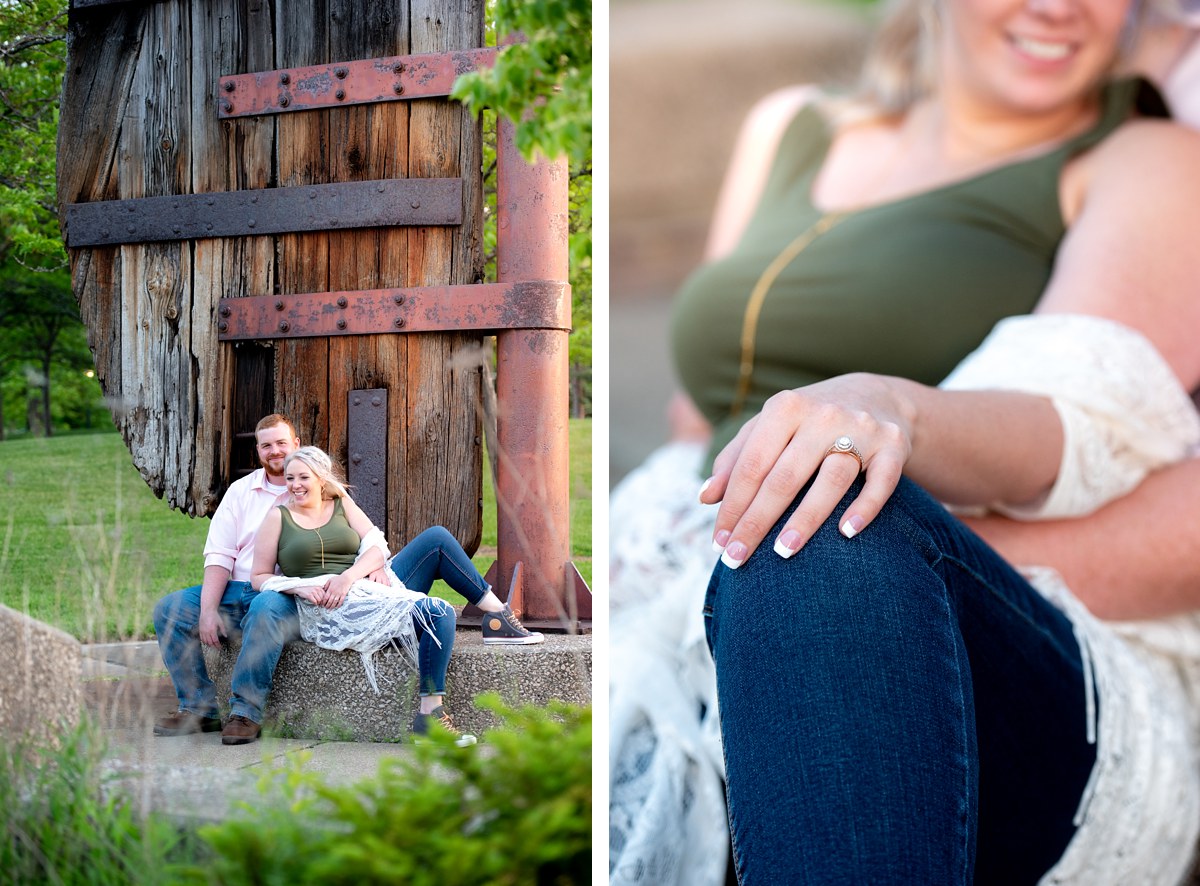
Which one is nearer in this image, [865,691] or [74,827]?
[865,691]

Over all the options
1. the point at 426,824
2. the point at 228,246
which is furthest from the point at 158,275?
the point at 426,824

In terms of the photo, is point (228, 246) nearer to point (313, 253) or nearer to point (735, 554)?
point (313, 253)

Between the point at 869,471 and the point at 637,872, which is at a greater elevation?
the point at 869,471

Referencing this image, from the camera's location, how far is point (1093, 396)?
39.8 inches

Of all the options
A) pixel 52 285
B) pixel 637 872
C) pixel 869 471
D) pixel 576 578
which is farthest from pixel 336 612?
pixel 869 471

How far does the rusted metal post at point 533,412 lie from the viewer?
1336 mm

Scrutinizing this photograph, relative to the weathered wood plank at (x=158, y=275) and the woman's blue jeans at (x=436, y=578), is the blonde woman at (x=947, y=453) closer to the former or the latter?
the woman's blue jeans at (x=436, y=578)

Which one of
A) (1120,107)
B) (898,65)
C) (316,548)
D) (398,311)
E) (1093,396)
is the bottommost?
(316,548)

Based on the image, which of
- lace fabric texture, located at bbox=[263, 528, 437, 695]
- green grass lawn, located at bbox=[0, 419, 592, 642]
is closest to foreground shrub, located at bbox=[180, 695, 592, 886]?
lace fabric texture, located at bbox=[263, 528, 437, 695]

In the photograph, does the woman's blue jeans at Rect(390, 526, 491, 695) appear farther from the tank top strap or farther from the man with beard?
the tank top strap

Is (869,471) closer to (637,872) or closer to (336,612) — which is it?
(637,872)

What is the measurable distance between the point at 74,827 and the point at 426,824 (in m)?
0.44

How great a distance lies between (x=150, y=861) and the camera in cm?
115

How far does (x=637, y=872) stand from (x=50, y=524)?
918 millimetres
